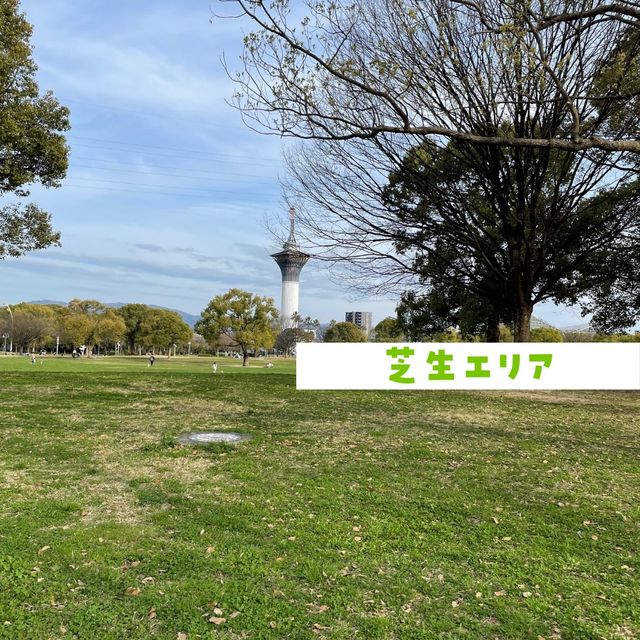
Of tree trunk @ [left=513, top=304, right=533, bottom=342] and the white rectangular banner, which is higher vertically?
tree trunk @ [left=513, top=304, right=533, bottom=342]

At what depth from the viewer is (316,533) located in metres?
A: 3.42

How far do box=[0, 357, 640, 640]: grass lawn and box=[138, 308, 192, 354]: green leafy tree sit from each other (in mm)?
51500

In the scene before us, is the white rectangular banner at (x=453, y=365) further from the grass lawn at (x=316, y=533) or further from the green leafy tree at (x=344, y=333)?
the green leafy tree at (x=344, y=333)

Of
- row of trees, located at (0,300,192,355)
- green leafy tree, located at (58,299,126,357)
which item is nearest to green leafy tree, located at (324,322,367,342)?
row of trees, located at (0,300,192,355)

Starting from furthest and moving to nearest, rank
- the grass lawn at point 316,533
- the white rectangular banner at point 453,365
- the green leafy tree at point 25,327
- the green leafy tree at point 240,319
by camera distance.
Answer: the green leafy tree at point 25,327 < the green leafy tree at point 240,319 < the white rectangular banner at point 453,365 < the grass lawn at point 316,533

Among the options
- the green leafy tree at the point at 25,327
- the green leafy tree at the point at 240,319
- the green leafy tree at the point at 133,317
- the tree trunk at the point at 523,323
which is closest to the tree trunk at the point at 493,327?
the tree trunk at the point at 523,323

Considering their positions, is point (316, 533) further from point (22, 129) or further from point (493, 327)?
point (493, 327)

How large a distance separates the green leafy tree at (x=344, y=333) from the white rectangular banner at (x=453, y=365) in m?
55.5

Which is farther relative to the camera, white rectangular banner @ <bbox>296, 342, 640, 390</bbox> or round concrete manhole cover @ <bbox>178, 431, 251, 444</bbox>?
white rectangular banner @ <bbox>296, 342, 640, 390</bbox>

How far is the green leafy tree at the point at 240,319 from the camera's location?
3681 centimetres

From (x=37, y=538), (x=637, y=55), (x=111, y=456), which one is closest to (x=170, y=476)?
(x=111, y=456)

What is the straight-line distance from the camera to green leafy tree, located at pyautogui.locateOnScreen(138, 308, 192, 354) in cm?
5700

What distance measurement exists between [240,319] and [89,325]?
23.7 meters

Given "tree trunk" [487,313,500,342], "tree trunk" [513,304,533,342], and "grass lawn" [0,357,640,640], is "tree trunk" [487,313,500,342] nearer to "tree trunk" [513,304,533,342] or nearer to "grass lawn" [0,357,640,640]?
"tree trunk" [513,304,533,342]
